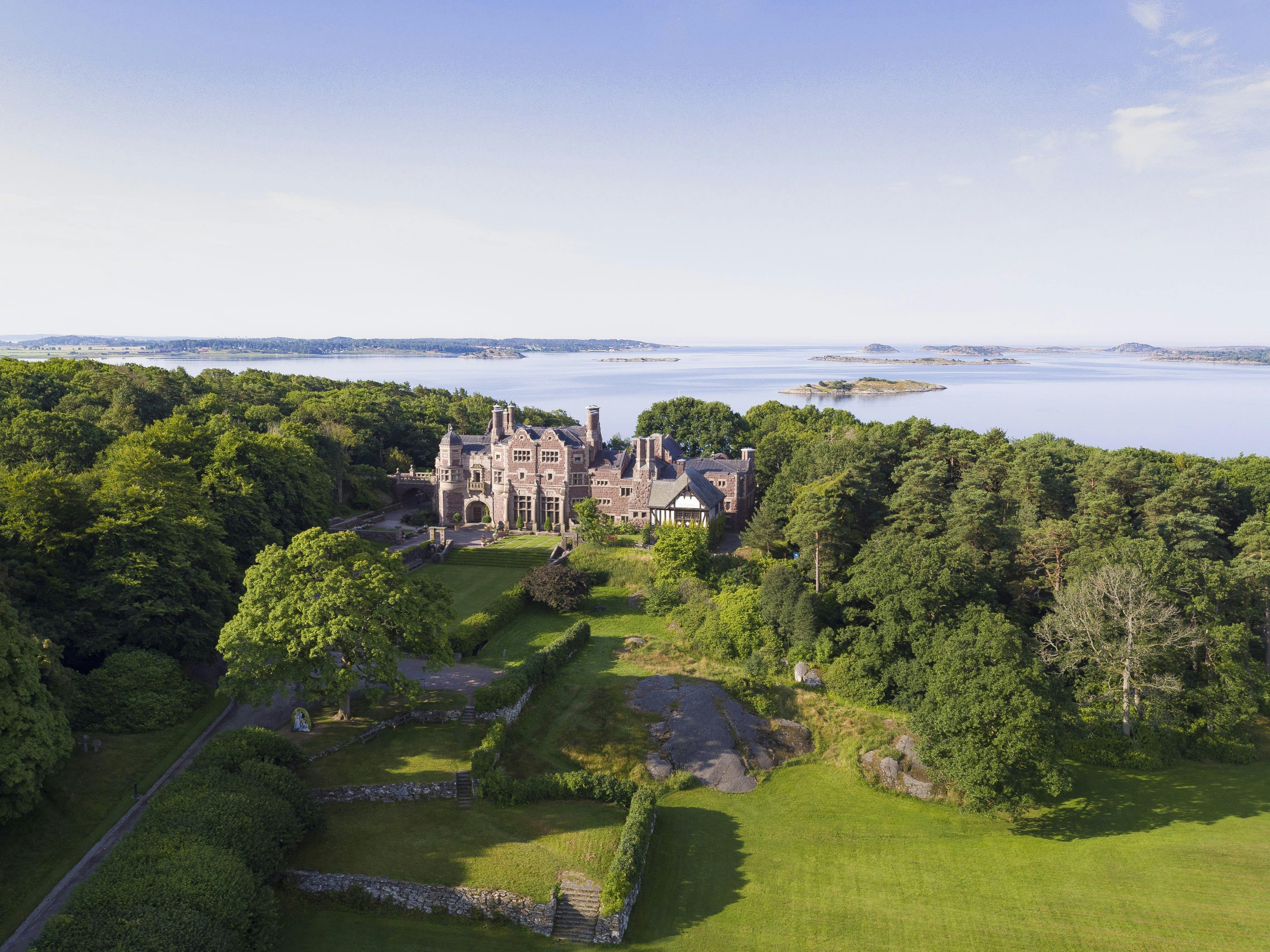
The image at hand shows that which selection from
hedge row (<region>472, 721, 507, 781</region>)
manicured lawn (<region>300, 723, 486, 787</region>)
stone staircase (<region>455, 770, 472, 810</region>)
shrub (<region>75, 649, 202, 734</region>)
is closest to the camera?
stone staircase (<region>455, 770, 472, 810</region>)

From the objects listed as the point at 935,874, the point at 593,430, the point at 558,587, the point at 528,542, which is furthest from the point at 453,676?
the point at 593,430

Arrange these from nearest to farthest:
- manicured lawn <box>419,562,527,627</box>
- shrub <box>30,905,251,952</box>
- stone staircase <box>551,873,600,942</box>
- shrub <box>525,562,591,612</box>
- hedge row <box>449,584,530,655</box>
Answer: shrub <box>30,905,251,952</box> → stone staircase <box>551,873,600,942</box> → hedge row <box>449,584,530,655</box> → shrub <box>525,562,591,612</box> → manicured lawn <box>419,562,527,627</box>

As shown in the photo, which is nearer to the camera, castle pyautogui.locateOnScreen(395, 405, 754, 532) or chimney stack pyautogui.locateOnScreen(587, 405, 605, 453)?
castle pyautogui.locateOnScreen(395, 405, 754, 532)

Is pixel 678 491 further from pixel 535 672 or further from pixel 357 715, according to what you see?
pixel 357 715

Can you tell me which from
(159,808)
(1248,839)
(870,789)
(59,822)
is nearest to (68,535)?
(59,822)

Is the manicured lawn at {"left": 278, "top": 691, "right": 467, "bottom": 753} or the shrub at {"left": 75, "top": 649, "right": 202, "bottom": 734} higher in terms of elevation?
the shrub at {"left": 75, "top": 649, "right": 202, "bottom": 734}

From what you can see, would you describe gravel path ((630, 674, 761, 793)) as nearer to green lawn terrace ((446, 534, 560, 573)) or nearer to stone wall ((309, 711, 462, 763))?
stone wall ((309, 711, 462, 763))

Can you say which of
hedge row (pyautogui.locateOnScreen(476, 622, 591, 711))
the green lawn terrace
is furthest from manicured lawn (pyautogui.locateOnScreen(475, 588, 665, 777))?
the green lawn terrace
